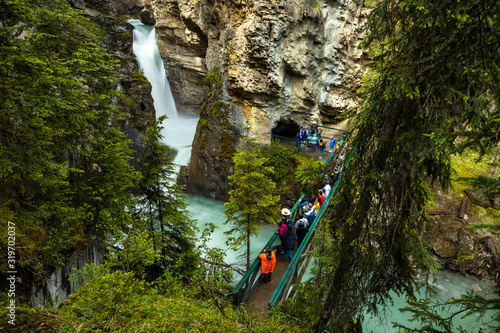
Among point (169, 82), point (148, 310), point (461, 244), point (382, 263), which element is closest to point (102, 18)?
point (169, 82)

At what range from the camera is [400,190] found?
15.1 feet

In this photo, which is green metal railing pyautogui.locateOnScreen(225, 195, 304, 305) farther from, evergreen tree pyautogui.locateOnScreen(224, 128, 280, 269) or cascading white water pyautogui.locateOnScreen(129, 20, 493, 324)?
cascading white water pyautogui.locateOnScreen(129, 20, 493, 324)

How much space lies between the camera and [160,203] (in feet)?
34.2

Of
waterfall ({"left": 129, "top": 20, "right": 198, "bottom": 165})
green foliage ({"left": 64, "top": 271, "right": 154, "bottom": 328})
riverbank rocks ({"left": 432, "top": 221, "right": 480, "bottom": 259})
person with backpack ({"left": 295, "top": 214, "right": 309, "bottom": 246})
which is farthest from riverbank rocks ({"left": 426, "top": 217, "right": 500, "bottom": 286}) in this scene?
waterfall ({"left": 129, "top": 20, "right": 198, "bottom": 165})

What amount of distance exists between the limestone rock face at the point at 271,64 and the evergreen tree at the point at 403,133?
14.4m

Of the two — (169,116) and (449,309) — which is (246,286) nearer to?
(449,309)

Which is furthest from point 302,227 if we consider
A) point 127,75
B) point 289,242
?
point 127,75

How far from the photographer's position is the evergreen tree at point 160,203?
9961mm

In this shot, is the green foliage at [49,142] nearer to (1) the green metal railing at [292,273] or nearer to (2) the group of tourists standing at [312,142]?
(1) the green metal railing at [292,273]

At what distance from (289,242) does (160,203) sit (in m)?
5.02

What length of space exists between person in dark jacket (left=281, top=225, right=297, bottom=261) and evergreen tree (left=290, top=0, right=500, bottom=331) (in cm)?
372

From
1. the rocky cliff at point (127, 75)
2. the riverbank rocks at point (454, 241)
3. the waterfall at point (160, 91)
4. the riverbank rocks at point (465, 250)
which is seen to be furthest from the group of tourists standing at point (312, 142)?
the waterfall at point (160, 91)

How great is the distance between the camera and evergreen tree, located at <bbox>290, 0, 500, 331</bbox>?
11.0 ft

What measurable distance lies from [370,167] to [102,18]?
25463mm
